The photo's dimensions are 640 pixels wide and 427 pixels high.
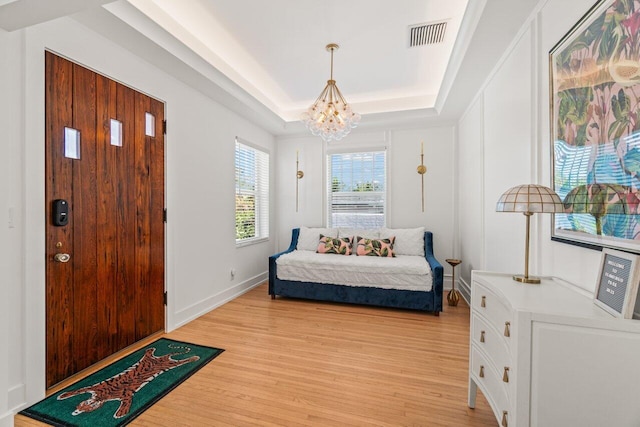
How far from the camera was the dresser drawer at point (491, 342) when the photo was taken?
4.48 ft

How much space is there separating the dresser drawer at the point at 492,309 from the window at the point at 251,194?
3278 mm

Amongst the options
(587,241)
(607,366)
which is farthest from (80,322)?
(587,241)

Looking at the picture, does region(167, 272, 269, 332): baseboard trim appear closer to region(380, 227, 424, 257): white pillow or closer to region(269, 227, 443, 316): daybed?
region(269, 227, 443, 316): daybed

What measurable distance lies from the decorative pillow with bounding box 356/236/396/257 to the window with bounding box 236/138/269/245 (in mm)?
1716

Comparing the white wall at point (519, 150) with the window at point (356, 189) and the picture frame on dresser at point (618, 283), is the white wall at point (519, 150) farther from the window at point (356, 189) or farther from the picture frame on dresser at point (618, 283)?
the window at point (356, 189)

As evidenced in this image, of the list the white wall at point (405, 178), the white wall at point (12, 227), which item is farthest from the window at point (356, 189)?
the white wall at point (12, 227)

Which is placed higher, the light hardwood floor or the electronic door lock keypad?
the electronic door lock keypad

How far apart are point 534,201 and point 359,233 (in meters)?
3.17

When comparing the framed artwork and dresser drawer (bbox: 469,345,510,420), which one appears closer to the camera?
the framed artwork

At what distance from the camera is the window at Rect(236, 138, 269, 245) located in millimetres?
4316

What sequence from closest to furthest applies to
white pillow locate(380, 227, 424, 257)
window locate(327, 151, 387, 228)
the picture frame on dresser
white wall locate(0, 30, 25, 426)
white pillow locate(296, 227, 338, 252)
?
the picture frame on dresser → white wall locate(0, 30, 25, 426) → white pillow locate(380, 227, 424, 257) → white pillow locate(296, 227, 338, 252) → window locate(327, 151, 387, 228)

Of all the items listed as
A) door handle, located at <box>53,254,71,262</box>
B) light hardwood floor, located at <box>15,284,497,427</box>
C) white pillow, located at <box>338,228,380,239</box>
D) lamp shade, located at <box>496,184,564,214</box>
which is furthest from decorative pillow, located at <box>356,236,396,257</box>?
door handle, located at <box>53,254,71,262</box>

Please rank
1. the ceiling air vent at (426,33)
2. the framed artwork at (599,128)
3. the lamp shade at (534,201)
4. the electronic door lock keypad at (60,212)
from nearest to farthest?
the framed artwork at (599,128), the lamp shade at (534,201), the electronic door lock keypad at (60,212), the ceiling air vent at (426,33)

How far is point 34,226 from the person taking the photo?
6.19 ft
